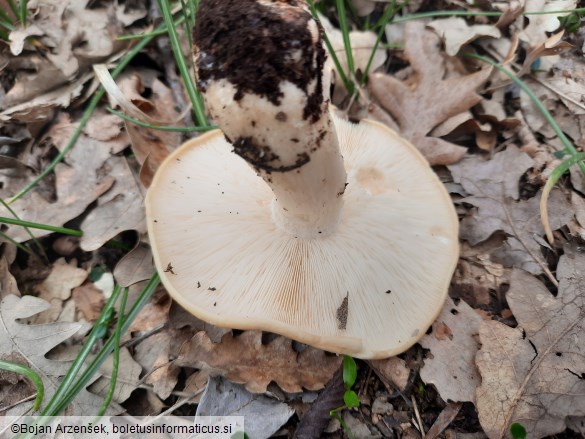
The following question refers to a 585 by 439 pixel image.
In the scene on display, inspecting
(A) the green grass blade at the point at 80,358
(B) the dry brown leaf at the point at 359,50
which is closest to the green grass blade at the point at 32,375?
(A) the green grass blade at the point at 80,358

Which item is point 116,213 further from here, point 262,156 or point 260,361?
point 262,156

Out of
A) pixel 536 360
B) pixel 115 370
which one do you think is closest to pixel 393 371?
pixel 536 360

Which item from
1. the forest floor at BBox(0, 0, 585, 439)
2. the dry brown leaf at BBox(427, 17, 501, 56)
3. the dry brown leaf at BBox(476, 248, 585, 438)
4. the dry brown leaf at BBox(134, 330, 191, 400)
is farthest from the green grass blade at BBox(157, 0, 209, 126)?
the dry brown leaf at BBox(476, 248, 585, 438)

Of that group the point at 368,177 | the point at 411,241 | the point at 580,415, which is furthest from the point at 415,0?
the point at 580,415

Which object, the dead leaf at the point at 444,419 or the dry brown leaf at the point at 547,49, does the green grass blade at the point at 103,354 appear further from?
the dry brown leaf at the point at 547,49

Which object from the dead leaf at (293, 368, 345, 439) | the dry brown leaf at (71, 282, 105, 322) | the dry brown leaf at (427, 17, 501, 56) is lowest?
the dead leaf at (293, 368, 345, 439)

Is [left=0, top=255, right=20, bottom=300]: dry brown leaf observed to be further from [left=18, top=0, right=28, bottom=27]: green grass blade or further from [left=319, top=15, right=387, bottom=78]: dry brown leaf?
[left=319, top=15, right=387, bottom=78]: dry brown leaf
